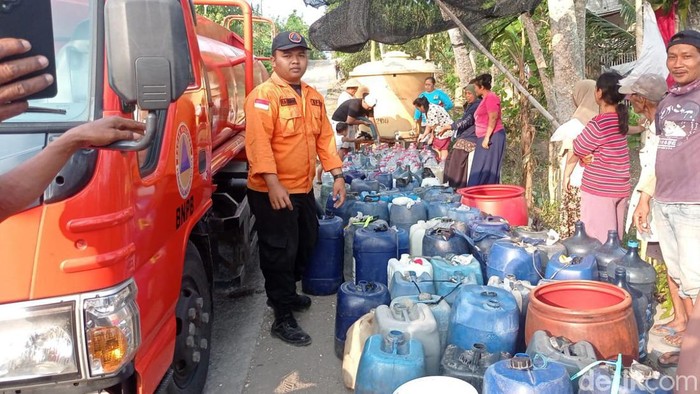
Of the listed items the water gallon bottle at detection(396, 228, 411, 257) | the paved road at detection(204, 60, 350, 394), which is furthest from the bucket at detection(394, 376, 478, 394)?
the water gallon bottle at detection(396, 228, 411, 257)

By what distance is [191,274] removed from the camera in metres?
3.00

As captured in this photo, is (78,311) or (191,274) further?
(191,274)

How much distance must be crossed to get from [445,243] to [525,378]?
6.46 ft

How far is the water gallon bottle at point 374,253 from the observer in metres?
A: 4.22

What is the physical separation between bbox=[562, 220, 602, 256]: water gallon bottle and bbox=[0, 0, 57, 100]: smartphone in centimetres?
333

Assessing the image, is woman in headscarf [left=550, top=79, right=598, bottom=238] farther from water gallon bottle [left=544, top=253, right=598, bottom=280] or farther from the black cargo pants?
the black cargo pants

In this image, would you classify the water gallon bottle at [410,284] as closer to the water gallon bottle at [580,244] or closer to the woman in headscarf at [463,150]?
the water gallon bottle at [580,244]

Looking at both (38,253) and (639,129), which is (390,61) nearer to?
(639,129)

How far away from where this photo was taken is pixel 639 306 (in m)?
3.10

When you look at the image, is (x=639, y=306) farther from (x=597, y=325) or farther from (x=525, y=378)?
(x=525, y=378)

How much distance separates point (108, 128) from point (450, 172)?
6292 mm

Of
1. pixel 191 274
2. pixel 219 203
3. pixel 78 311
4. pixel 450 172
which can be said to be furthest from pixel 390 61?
pixel 78 311

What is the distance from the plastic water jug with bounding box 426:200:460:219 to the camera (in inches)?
200

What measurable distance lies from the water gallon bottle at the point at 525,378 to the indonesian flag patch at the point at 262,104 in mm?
2212
